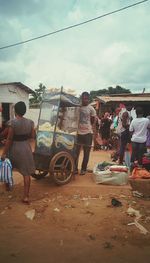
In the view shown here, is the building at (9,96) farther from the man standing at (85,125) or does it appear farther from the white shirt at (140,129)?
the white shirt at (140,129)

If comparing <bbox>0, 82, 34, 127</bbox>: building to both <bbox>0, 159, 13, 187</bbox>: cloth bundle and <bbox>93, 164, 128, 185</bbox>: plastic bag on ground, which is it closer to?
<bbox>93, 164, 128, 185</bbox>: plastic bag on ground

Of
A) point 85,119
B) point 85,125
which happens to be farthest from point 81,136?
point 85,119

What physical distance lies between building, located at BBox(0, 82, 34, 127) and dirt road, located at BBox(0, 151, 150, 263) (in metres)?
11.2

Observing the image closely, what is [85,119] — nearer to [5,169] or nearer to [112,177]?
[112,177]

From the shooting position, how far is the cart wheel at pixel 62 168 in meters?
5.95

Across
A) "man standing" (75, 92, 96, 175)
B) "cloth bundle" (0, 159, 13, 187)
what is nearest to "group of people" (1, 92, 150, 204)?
"man standing" (75, 92, 96, 175)

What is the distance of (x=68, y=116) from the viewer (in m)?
6.76

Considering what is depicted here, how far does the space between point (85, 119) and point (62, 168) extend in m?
1.33

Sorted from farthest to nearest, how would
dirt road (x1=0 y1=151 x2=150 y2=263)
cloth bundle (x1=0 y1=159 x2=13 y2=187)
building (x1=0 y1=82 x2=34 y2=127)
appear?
building (x1=0 y1=82 x2=34 y2=127) → cloth bundle (x1=0 y1=159 x2=13 y2=187) → dirt road (x1=0 y1=151 x2=150 y2=263)

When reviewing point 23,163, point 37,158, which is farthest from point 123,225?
point 37,158

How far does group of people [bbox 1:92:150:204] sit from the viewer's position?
5.15 meters

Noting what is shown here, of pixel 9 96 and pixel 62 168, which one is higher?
pixel 9 96

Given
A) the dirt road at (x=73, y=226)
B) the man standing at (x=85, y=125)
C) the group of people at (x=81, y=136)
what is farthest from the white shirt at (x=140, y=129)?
the dirt road at (x=73, y=226)

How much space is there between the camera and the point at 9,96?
16.9 m
